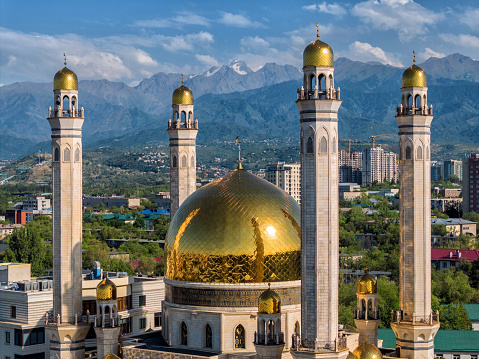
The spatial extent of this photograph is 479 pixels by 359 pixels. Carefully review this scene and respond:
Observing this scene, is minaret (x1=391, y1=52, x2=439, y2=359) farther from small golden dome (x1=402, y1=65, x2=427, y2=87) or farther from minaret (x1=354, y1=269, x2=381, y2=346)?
minaret (x1=354, y1=269, x2=381, y2=346)

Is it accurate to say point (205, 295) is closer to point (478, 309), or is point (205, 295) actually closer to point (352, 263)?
point (478, 309)

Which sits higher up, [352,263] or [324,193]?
[324,193]

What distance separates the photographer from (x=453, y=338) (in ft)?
139

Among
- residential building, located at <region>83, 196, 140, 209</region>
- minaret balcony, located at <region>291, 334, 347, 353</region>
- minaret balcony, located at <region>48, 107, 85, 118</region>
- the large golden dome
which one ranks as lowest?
minaret balcony, located at <region>291, 334, 347, 353</region>

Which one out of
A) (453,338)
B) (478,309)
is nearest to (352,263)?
(478,309)

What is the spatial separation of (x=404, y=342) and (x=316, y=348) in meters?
6.15

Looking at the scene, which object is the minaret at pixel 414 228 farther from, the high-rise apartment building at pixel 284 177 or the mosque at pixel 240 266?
the high-rise apartment building at pixel 284 177

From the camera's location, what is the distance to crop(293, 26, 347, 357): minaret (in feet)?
84.4

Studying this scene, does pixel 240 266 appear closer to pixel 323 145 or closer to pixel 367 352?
pixel 367 352

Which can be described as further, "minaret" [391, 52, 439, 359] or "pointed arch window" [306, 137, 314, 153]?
"minaret" [391, 52, 439, 359]

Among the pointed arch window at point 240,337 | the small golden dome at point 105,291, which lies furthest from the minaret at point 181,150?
the pointed arch window at point 240,337

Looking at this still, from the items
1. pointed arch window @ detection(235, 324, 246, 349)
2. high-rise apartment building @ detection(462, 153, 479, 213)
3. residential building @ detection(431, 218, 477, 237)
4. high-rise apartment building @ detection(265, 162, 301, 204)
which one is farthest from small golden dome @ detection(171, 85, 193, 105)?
high-rise apartment building @ detection(265, 162, 301, 204)

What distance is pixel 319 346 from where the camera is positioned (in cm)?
2544

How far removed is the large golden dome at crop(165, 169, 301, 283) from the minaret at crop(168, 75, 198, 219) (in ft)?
18.0
